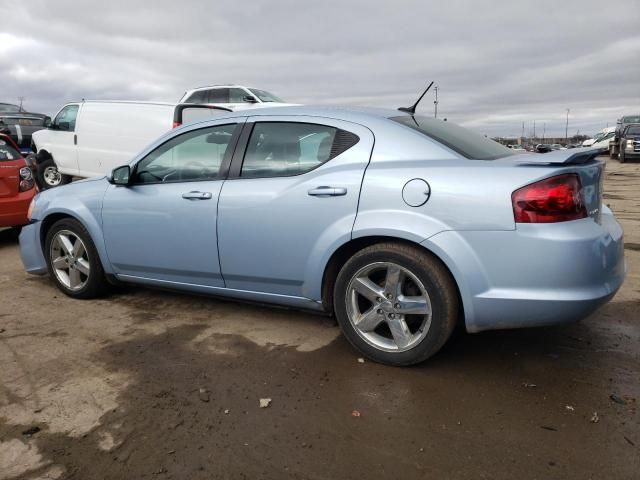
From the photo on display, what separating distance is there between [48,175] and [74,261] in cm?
807

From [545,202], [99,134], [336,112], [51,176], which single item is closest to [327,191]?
[336,112]

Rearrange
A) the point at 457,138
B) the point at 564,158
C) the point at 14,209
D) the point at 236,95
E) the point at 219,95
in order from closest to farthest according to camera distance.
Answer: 1. the point at 564,158
2. the point at 457,138
3. the point at 14,209
4. the point at 236,95
5. the point at 219,95

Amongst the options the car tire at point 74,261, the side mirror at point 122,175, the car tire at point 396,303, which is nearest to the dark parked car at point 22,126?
the car tire at point 74,261

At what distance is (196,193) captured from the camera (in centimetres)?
375

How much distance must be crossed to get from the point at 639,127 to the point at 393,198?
24861 mm

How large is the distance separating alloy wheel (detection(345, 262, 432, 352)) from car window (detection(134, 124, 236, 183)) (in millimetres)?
1345

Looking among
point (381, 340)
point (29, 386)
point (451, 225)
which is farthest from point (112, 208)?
point (451, 225)

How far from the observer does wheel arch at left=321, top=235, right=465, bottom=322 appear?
302 cm

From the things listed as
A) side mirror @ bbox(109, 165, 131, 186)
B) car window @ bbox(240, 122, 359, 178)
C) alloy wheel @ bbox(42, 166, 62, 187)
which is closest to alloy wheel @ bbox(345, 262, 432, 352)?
car window @ bbox(240, 122, 359, 178)

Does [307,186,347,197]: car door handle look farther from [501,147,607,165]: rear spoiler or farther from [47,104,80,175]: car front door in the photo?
[47,104,80,175]: car front door

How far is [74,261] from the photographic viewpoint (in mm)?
4570

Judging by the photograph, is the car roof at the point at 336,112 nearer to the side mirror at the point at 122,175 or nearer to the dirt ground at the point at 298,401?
the side mirror at the point at 122,175

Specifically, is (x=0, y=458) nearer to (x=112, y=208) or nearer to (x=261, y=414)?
(x=261, y=414)

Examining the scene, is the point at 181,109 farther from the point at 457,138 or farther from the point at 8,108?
the point at 8,108
